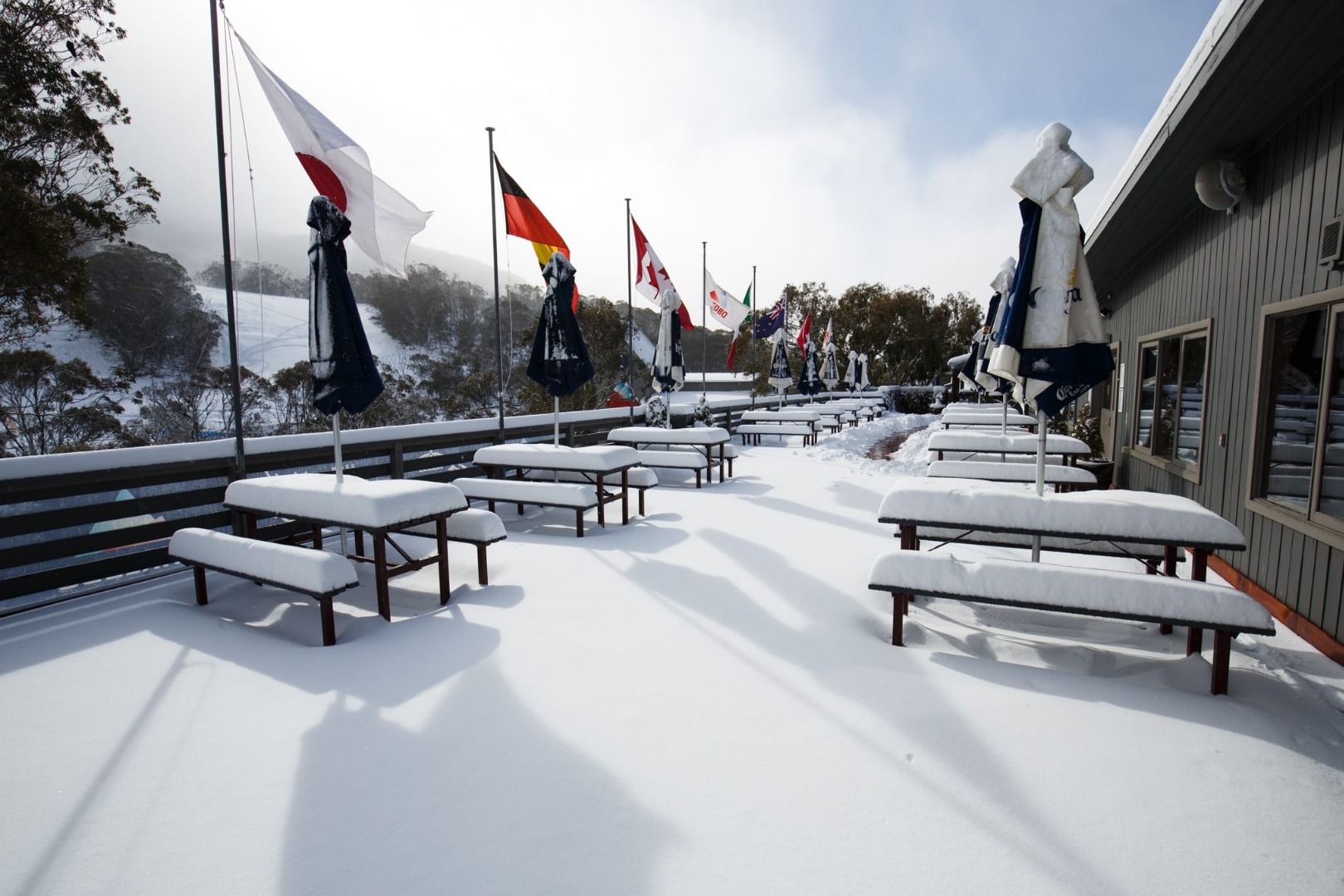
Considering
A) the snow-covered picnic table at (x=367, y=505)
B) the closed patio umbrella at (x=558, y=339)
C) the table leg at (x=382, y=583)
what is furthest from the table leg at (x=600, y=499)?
the table leg at (x=382, y=583)

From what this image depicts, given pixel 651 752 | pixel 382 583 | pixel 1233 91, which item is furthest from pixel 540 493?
pixel 1233 91

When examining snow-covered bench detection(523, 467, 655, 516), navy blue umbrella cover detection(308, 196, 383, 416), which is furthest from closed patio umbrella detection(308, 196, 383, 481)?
snow-covered bench detection(523, 467, 655, 516)

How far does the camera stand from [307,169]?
15.0ft

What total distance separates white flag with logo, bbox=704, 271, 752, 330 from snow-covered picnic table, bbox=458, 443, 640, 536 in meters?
8.20

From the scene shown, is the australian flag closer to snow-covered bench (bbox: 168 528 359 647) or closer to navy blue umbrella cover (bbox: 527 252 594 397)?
navy blue umbrella cover (bbox: 527 252 594 397)

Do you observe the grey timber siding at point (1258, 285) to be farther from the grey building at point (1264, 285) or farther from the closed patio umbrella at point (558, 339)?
the closed patio umbrella at point (558, 339)

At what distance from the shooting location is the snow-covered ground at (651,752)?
198 cm

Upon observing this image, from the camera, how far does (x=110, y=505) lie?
14.9 ft

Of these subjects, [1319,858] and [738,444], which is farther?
[738,444]

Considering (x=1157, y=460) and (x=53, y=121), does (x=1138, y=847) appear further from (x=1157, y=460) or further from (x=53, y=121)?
(x=53, y=121)

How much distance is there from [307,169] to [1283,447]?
7.13 metres

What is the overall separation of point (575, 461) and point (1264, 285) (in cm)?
580

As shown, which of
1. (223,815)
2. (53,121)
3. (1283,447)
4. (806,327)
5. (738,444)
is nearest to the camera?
(223,815)

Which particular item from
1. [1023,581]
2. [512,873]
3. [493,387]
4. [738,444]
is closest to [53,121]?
[738,444]
